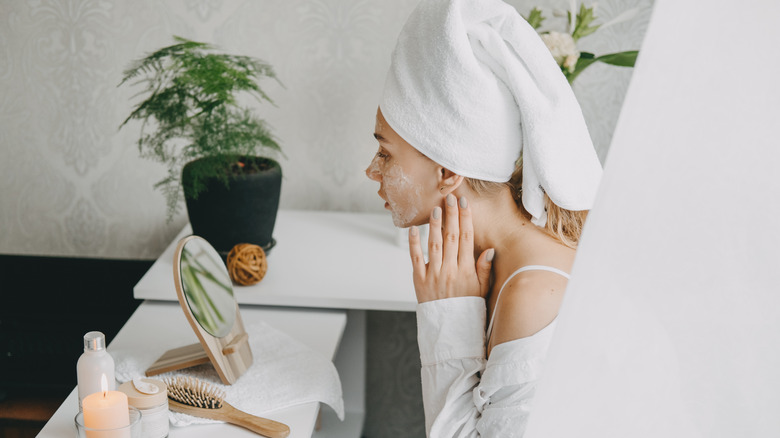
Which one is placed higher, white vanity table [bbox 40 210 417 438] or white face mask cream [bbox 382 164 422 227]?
white face mask cream [bbox 382 164 422 227]

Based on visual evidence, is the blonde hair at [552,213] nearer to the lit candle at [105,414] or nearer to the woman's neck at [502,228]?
the woman's neck at [502,228]

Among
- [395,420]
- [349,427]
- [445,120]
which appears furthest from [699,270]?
[395,420]

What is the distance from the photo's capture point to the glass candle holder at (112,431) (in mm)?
852

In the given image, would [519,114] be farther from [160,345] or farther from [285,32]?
[285,32]

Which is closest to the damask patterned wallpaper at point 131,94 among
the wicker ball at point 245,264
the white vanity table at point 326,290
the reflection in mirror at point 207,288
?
the white vanity table at point 326,290

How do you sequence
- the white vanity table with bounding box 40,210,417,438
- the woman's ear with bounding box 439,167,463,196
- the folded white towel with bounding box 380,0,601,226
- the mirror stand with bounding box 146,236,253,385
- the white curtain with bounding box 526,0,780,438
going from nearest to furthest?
1. the white curtain with bounding box 526,0,780,438
2. the folded white towel with bounding box 380,0,601,226
3. the woman's ear with bounding box 439,167,463,196
4. the mirror stand with bounding box 146,236,253,385
5. the white vanity table with bounding box 40,210,417,438

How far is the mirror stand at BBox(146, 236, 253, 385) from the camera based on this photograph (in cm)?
106

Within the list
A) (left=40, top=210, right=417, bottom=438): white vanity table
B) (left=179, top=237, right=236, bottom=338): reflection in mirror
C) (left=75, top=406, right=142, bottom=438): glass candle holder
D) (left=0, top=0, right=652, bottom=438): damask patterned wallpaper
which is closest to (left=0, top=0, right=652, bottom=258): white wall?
(left=0, top=0, right=652, bottom=438): damask patterned wallpaper

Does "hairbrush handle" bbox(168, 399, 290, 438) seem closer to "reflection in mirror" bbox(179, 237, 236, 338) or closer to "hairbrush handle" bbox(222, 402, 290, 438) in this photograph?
"hairbrush handle" bbox(222, 402, 290, 438)

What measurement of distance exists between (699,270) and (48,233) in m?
2.09

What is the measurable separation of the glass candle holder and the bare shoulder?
0.50m

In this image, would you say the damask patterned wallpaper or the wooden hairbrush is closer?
the wooden hairbrush

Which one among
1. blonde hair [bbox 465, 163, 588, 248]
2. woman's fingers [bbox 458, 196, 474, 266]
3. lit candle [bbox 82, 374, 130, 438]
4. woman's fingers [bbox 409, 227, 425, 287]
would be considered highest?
blonde hair [bbox 465, 163, 588, 248]

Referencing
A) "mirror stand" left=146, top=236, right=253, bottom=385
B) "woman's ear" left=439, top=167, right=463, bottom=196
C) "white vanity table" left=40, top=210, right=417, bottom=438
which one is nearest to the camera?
"woman's ear" left=439, top=167, right=463, bottom=196
